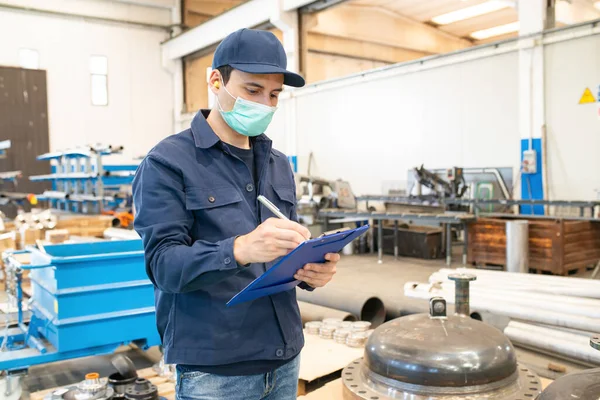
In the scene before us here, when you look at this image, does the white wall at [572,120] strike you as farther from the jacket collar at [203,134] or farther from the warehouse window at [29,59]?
the warehouse window at [29,59]

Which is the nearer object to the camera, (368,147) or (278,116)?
(368,147)

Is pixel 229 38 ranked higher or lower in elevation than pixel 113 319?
higher

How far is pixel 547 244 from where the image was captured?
5.03m

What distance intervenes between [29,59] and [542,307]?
11649 mm

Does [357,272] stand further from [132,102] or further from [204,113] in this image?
[132,102]

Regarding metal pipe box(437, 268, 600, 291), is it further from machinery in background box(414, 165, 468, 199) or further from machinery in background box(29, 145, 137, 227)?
machinery in background box(29, 145, 137, 227)

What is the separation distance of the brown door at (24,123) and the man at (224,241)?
11085mm

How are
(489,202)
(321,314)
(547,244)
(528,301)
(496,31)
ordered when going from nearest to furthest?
(528,301), (321,314), (547,244), (489,202), (496,31)

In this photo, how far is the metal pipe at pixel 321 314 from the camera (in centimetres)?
307

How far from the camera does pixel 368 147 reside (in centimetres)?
849

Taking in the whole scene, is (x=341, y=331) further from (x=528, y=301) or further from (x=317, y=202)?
(x=317, y=202)

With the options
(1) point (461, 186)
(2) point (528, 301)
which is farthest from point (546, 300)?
(1) point (461, 186)

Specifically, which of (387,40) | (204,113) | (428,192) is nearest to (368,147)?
(428,192)

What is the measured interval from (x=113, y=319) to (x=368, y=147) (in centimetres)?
623
